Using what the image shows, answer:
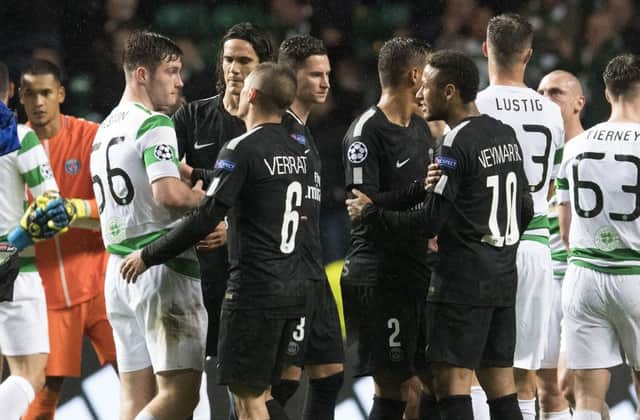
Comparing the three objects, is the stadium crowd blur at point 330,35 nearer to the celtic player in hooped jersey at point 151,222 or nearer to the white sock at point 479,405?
the white sock at point 479,405

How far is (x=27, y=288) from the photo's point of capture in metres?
5.78

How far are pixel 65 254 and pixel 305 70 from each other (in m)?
1.60

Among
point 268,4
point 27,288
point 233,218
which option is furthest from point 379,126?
point 268,4

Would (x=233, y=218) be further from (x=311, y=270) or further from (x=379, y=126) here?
(x=379, y=126)

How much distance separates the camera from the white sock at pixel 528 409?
5.64 metres

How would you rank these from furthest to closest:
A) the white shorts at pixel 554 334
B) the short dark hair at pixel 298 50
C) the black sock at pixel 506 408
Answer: the white shorts at pixel 554 334
the short dark hair at pixel 298 50
the black sock at pixel 506 408

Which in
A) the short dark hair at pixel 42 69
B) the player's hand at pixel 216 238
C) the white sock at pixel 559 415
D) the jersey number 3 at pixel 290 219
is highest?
the short dark hair at pixel 42 69

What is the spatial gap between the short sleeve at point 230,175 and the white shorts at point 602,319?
1.82 meters

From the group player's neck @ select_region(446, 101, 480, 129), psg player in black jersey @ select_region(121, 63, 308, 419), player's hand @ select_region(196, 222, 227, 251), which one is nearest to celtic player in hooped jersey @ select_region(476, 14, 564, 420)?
player's neck @ select_region(446, 101, 480, 129)

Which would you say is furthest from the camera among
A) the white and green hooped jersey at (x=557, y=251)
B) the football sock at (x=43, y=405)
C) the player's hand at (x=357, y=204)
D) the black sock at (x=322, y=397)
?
the white and green hooped jersey at (x=557, y=251)

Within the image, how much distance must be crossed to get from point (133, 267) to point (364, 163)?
3.75 ft

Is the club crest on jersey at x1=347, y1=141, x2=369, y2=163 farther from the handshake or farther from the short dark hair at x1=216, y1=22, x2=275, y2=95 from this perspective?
the handshake

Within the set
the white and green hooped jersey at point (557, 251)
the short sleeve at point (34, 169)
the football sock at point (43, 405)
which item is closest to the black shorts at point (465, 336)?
the white and green hooped jersey at point (557, 251)

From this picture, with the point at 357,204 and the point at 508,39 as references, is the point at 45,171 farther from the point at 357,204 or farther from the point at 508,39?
the point at 508,39
